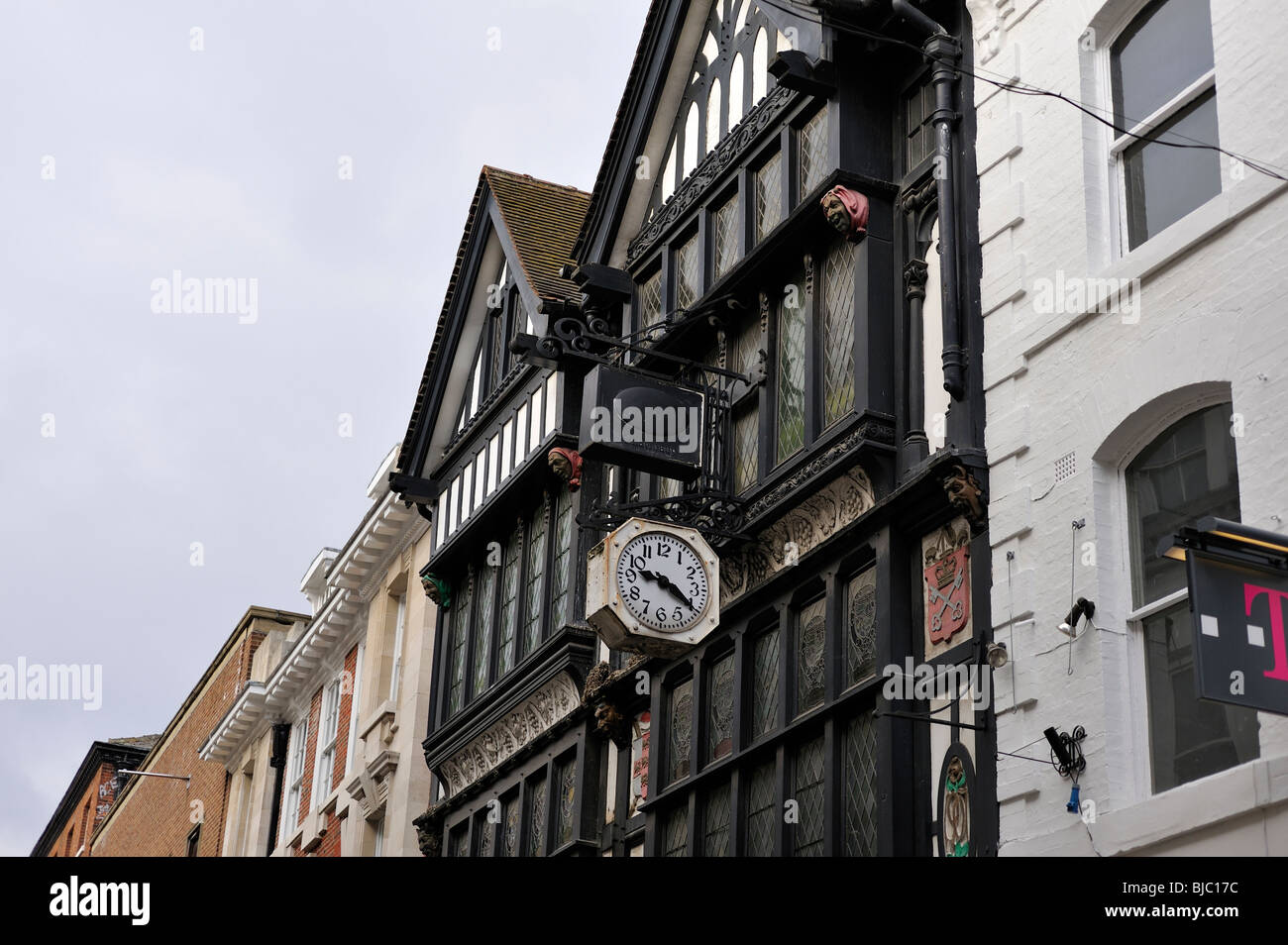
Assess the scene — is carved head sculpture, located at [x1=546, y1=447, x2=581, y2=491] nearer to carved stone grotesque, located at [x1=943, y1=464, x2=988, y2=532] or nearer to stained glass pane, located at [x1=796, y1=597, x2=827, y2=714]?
stained glass pane, located at [x1=796, y1=597, x2=827, y2=714]

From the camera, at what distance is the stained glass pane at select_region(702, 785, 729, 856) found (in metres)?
17.0

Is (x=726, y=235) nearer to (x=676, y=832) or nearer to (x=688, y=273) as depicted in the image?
(x=688, y=273)

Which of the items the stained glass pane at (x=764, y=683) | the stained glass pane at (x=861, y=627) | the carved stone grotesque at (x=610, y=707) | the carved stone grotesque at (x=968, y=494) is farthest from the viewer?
the carved stone grotesque at (x=610, y=707)

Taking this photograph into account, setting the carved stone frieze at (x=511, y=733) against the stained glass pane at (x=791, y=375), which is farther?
the carved stone frieze at (x=511, y=733)

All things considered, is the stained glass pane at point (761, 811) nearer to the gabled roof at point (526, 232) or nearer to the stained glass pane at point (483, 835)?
the stained glass pane at point (483, 835)

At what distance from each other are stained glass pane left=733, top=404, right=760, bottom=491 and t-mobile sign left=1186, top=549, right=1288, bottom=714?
26.1ft

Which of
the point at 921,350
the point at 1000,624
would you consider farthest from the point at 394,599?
the point at 1000,624

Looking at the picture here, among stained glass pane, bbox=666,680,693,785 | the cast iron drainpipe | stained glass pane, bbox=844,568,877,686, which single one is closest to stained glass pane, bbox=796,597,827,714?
stained glass pane, bbox=844,568,877,686

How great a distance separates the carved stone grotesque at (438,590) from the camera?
1030 inches

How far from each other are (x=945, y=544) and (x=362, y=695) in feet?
56.4

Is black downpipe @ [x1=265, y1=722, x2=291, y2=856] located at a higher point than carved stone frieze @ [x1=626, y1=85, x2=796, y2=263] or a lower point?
lower

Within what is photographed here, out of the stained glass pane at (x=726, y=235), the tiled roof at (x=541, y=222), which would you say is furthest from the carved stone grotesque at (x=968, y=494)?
the tiled roof at (x=541, y=222)

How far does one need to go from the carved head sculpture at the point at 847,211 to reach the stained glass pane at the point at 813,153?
0.83 m

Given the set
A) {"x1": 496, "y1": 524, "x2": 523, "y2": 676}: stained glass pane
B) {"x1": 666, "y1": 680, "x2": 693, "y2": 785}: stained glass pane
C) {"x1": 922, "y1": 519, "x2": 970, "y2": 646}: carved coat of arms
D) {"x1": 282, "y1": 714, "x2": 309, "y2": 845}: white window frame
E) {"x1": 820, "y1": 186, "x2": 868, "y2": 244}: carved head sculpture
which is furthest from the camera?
{"x1": 282, "y1": 714, "x2": 309, "y2": 845}: white window frame
